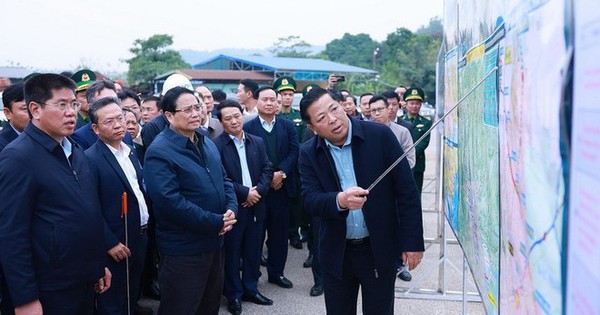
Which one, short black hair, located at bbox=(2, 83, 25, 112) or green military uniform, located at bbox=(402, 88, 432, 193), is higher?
short black hair, located at bbox=(2, 83, 25, 112)

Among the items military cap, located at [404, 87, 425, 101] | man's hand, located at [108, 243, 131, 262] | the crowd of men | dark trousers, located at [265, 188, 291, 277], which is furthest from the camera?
military cap, located at [404, 87, 425, 101]

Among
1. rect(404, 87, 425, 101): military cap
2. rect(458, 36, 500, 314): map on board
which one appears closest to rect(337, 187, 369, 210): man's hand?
rect(458, 36, 500, 314): map on board

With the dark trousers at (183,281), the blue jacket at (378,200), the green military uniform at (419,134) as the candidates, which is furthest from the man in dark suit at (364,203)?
the green military uniform at (419,134)

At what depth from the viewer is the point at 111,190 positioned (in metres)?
3.13

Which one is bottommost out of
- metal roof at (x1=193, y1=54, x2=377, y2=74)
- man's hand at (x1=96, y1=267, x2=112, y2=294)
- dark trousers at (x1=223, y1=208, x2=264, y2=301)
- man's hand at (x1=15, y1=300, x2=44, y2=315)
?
dark trousers at (x1=223, y1=208, x2=264, y2=301)

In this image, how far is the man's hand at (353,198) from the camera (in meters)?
2.42

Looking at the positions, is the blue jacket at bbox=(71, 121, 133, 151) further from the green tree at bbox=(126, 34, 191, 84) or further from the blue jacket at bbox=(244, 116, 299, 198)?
the green tree at bbox=(126, 34, 191, 84)

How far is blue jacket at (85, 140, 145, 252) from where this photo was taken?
3109mm

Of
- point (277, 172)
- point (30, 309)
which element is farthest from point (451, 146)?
point (30, 309)

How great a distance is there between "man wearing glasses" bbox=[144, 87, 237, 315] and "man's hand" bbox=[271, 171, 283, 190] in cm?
140

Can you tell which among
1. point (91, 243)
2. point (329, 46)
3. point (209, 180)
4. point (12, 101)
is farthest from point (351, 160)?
point (329, 46)

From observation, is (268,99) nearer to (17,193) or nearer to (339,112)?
(339,112)

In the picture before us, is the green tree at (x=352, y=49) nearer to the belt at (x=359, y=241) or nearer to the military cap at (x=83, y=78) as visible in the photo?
the military cap at (x=83, y=78)

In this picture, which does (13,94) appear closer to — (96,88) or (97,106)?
(97,106)
